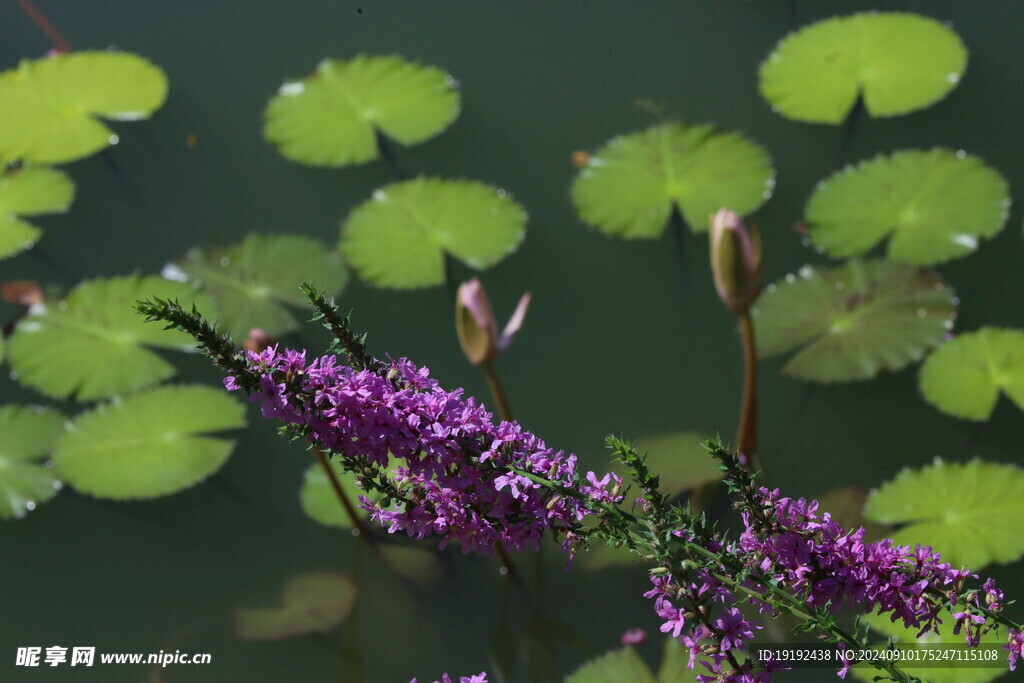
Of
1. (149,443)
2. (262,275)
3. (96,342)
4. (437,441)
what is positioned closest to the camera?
(437,441)

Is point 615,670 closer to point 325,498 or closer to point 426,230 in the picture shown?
point 325,498

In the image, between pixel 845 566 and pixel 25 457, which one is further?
pixel 25 457

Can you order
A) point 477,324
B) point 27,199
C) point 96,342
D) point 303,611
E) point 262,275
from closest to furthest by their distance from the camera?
point 477,324 < point 303,611 < point 96,342 < point 262,275 < point 27,199

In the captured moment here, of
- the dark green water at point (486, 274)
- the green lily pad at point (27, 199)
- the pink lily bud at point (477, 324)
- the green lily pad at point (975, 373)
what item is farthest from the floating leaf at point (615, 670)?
the green lily pad at point (27, 199)

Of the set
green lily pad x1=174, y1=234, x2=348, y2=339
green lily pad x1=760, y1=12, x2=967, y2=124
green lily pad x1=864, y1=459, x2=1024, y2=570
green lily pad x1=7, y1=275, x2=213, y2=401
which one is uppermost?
green lily pad x1=760, y1=12, x2=967, y2=124

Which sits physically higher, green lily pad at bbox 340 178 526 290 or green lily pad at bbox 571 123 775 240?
green lily pad at bbox 571 123 775 240

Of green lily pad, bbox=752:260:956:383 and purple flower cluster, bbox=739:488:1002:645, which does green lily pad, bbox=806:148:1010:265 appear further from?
purple flower cluster, bbox=739:488:1002:645

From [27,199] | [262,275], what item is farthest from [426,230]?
[27,199]

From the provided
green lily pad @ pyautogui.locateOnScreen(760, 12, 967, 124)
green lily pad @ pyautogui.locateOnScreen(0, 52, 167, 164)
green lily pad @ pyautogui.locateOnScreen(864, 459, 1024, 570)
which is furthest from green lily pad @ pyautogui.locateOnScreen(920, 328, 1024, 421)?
green lily pad @ pyautogui.locateOnScreen(0, 52, 167, 164)
